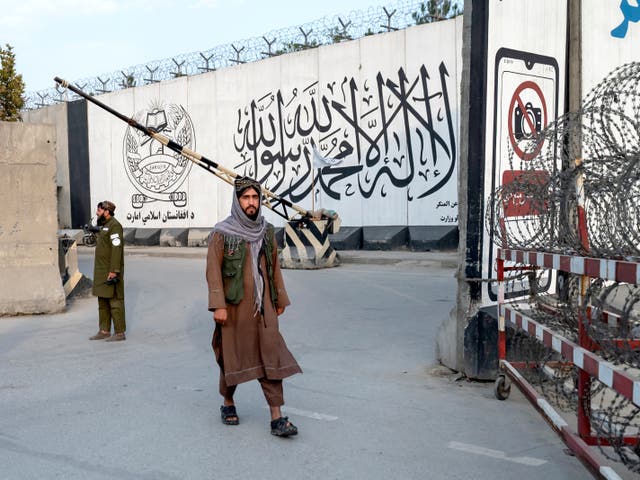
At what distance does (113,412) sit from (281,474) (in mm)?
1728

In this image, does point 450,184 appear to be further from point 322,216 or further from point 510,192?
point 510,192

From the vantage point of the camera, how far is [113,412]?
5.00m

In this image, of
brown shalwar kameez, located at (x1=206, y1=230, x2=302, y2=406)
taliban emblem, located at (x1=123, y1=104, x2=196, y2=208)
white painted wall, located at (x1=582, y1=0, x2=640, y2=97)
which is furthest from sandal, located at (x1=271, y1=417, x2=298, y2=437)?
taliban emblem, located at (x1=123, y1=104, x2=196, y2=208)

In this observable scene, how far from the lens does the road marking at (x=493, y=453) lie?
13.0 feet

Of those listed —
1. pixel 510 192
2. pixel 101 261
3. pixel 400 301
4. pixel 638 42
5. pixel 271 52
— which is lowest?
pixel 400 301

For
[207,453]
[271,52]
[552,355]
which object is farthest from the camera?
[271,52]

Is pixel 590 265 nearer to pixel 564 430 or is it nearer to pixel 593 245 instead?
pixel 593 245

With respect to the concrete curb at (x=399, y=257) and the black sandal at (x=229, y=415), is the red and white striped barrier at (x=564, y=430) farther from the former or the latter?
the concrete curb at (x=399, y=257)

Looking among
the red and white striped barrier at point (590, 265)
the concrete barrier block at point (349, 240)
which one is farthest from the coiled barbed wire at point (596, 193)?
the concrete barrier block at point (349, 240)

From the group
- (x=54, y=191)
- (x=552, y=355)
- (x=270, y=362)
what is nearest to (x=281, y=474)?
(x=270, y=362)

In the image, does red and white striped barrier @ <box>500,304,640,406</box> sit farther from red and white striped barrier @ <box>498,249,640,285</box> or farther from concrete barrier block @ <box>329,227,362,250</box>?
concrete barrier block @ <box>329,227,362,250</box>

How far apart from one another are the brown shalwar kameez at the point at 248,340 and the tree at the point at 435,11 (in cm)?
1711

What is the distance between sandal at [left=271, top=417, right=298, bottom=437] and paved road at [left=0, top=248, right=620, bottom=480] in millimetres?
53

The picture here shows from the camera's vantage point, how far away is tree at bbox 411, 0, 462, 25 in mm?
20078
